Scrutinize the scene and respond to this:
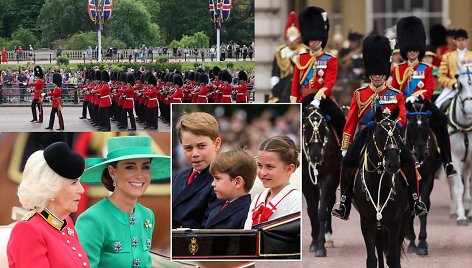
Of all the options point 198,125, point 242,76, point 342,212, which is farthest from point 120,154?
point 342,212

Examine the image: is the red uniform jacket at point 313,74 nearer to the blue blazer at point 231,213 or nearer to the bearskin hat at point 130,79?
the bearskin hat at point 130,79

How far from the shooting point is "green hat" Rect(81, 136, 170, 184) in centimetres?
660

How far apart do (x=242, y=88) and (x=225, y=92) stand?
0.38ft

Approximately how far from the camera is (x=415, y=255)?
12.5 m

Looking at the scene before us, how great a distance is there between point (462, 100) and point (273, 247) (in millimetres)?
7746

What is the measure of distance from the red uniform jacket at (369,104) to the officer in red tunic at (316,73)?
134cm

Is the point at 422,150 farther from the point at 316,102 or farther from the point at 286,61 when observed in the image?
the point at 286,61

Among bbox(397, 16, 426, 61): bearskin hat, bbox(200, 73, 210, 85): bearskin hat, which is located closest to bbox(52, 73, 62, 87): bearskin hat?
bbox(200, 73, 210, 85): bearskin hat

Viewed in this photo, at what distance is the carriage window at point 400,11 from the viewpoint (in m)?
19.7

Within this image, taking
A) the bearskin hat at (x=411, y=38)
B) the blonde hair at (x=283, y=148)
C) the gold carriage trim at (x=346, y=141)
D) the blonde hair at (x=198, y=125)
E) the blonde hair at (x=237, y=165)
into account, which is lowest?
the gold carriage trim at (x=346, y=141)

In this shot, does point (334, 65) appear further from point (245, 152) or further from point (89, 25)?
point (245, 152)

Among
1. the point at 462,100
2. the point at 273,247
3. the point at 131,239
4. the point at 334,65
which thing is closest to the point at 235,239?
the point at 273,247

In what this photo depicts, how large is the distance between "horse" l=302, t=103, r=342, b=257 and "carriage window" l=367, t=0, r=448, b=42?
23.4ft

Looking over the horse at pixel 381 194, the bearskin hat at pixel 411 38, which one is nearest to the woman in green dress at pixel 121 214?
the horse at pixel 381 194
